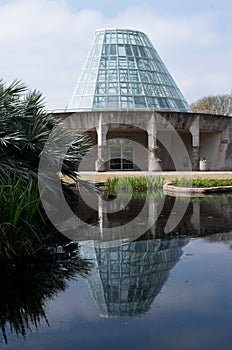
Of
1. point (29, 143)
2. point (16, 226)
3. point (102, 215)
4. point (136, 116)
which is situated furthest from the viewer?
point (136, 116)

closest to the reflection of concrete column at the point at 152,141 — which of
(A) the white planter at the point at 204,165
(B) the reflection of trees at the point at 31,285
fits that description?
(A) the white planter at the point at 204,165

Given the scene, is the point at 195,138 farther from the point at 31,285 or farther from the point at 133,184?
the point at 31,285

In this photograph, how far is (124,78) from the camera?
31859 millimetres

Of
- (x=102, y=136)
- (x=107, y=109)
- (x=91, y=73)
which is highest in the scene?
(x=91, y=73)

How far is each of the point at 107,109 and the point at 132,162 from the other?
5.92 metres

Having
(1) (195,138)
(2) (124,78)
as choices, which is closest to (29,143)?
(1) (195,138)

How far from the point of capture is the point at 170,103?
3175 cm

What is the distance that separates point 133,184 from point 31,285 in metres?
12.7

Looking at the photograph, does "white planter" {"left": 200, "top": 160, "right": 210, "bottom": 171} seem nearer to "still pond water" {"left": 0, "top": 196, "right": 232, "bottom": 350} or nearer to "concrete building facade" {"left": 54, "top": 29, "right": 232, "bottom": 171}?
"concrete building facade" {"left": 54, "top": 29, "right": 232, "bottom": 171}

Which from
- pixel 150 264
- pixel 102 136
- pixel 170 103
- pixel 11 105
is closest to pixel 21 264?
pixel 150 264

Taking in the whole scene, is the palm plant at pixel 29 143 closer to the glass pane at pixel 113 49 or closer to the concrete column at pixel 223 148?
the concrete column at pixel 223 148

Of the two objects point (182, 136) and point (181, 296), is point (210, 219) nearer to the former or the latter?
point (181, 296)

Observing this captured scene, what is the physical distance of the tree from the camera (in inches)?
1861

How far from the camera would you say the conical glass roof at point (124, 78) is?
1196 inches
